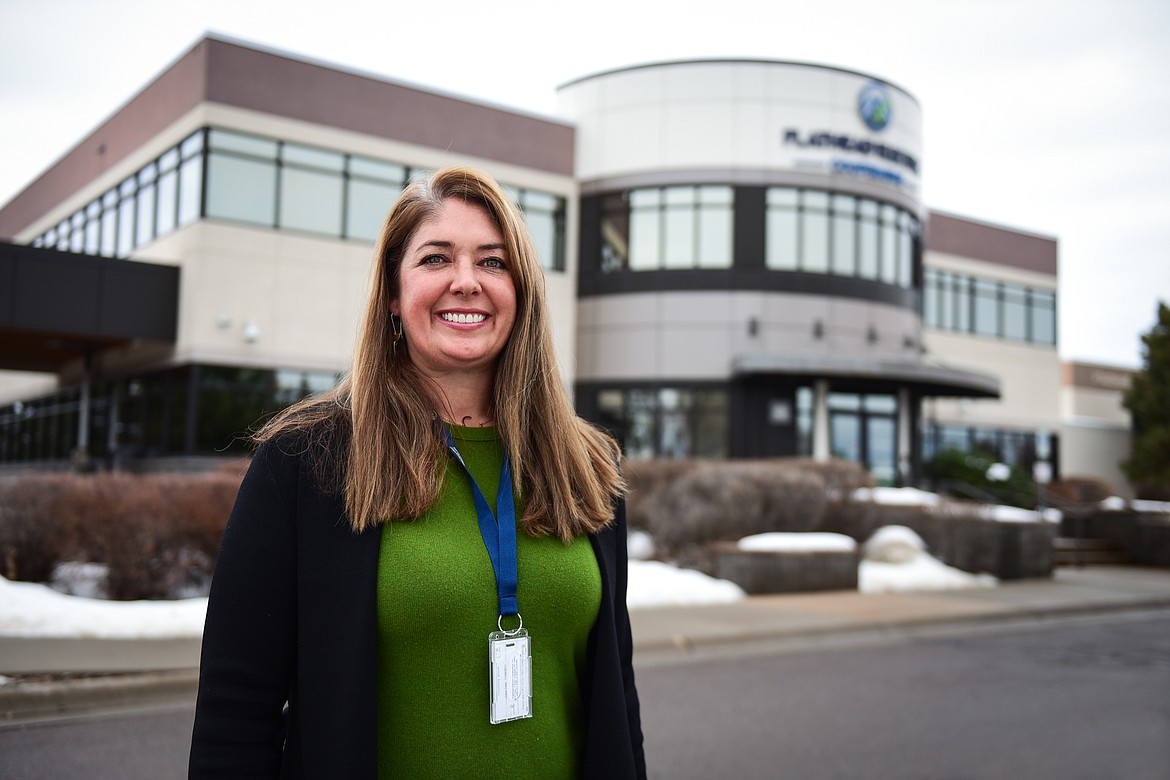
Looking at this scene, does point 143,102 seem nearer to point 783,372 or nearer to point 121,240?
point 121,240

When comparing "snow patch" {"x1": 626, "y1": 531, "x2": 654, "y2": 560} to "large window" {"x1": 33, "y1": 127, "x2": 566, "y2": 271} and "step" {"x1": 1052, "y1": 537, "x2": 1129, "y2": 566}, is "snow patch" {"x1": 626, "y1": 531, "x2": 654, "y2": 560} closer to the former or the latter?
"large window" {"x1": 33, "y1": 127, "x2": 566, "y2": 271}

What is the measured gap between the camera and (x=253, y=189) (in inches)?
879

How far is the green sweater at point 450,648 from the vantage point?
2.09 m

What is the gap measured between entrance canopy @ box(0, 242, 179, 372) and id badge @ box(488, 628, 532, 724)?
20953mm

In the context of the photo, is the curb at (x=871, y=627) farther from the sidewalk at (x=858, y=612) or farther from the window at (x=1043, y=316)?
the window at (x=1043, y=316)

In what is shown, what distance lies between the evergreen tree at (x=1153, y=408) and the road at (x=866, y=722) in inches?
1141

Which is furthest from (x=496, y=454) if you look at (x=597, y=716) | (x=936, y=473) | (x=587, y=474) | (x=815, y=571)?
(x=936, y=473)

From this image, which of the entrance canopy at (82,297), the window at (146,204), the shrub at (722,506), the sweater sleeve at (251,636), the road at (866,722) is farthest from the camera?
the window at (146,204)

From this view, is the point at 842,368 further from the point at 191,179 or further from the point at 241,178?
the point at 191,179

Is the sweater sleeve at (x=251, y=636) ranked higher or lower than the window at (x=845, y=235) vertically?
lower

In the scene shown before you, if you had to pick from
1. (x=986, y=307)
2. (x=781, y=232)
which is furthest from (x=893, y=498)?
(x=986, y=307)

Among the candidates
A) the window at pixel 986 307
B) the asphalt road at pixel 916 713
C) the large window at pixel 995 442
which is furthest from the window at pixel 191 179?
the window at pixel 986 307

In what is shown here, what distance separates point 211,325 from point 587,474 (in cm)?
2066

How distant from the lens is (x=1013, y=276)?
3797cm
